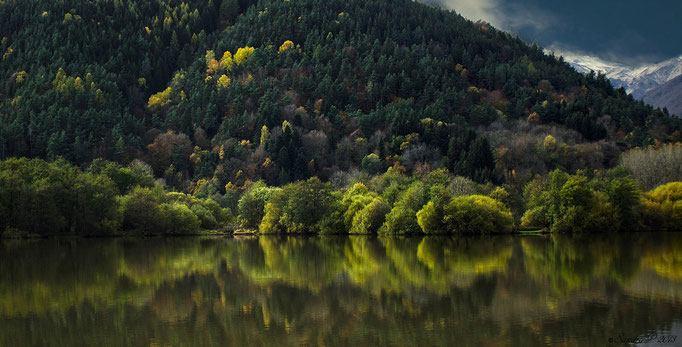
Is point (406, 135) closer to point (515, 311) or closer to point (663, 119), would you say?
point (663, 119)

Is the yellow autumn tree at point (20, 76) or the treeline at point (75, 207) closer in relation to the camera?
the treeline at point (75, 207)

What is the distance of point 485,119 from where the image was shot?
544 ft

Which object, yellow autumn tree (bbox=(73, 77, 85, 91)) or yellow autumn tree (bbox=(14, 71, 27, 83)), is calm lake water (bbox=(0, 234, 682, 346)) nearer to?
yellow autumn tree (bbox=(73, 77, 85, 91))

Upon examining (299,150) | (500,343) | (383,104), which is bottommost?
(500,343)

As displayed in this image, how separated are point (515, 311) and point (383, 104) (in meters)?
156

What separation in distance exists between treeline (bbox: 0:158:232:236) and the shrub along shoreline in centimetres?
14

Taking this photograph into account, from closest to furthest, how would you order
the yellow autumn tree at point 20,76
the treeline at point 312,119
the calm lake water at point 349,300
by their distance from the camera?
the calm lake water at point 349,300 < the treeline at point 312,119 < the yellow autumn tree at point 20,76

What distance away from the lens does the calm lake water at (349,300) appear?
854 inches

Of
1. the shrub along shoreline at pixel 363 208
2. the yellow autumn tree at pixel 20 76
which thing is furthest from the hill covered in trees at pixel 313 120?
the shrub along shoreline at pixel 363 208

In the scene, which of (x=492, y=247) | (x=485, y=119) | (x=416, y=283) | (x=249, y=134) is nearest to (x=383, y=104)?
(x=485, y=119)

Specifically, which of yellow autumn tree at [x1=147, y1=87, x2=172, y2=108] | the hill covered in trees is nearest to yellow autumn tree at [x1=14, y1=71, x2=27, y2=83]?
Answer: the hill covered in trees

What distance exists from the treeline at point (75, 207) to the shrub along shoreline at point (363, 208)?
140mm

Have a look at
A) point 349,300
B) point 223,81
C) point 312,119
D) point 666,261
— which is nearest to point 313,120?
point 312,119

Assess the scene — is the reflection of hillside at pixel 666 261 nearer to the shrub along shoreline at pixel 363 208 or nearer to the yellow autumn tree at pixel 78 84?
the shrub along shoreline at pixel 363 208
